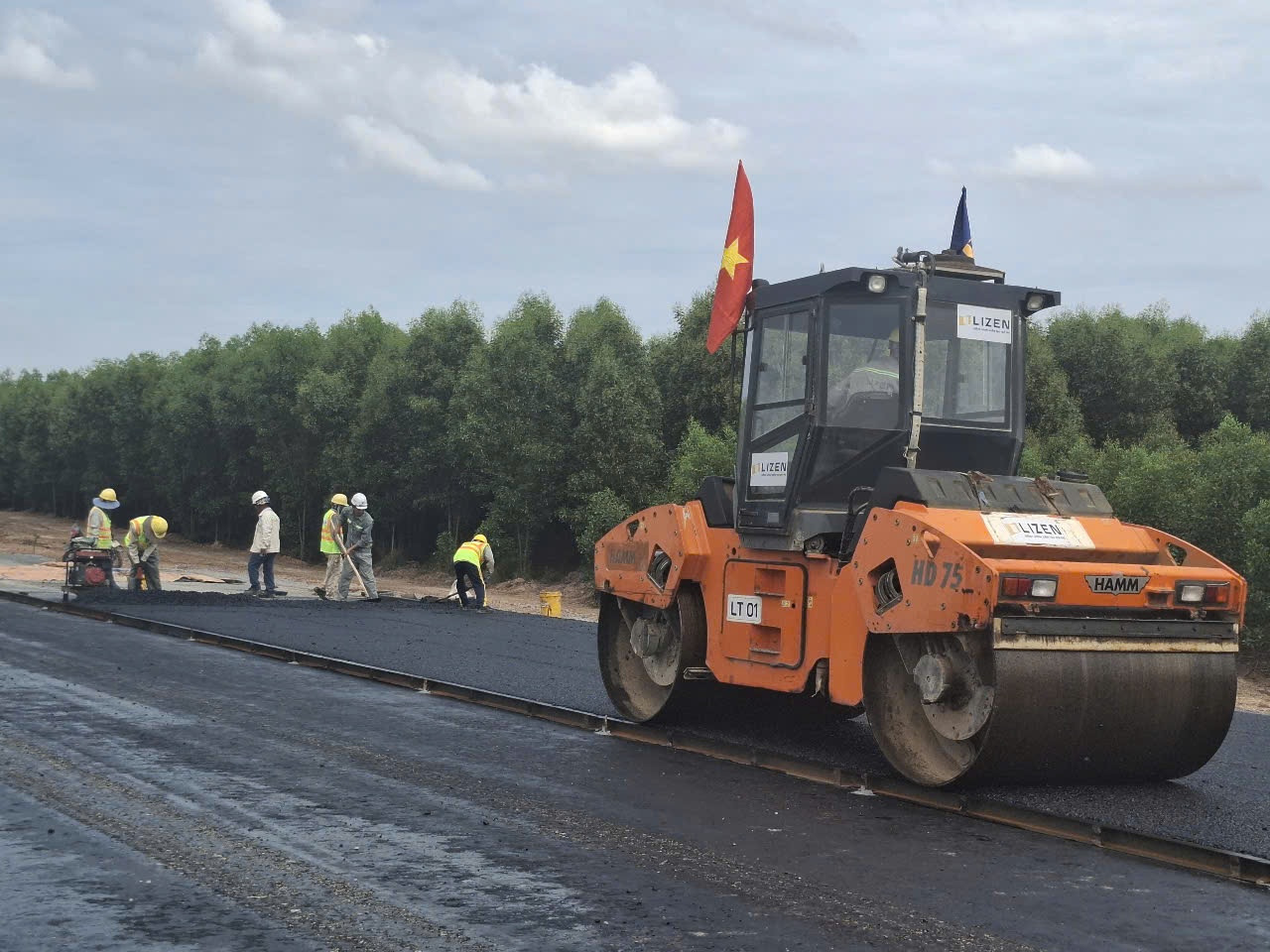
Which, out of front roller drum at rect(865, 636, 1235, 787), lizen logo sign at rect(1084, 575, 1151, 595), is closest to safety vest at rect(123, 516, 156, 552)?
front roller drum at rect(865, 636, 1235, 787)

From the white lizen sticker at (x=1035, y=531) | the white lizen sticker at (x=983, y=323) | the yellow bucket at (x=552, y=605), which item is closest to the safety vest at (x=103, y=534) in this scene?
the yellow bucket at (x=552, y=605)

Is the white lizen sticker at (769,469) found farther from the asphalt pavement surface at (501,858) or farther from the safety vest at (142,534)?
the safety vest at (142,534)

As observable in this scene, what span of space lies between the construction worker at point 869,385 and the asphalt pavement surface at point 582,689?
6.41 ft

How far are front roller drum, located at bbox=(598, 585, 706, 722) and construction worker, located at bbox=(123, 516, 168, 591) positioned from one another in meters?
12.7

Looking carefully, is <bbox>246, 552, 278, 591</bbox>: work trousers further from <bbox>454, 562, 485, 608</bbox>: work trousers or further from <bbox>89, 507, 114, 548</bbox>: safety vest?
<bbox>454, 562, 485, 608</bbox>: work trousers

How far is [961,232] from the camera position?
909cm

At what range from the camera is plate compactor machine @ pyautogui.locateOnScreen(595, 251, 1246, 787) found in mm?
6730

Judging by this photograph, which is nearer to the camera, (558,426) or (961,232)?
(961,232)

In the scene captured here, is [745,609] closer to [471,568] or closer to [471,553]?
[471,568]

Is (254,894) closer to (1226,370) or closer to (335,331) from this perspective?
(1226,370)

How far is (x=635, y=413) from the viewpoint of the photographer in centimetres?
3588

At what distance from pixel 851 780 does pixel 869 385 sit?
219 centimetres

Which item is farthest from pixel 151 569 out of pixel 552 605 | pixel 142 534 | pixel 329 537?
pixel 552 605

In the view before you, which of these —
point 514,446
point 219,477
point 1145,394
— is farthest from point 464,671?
point 219,477
